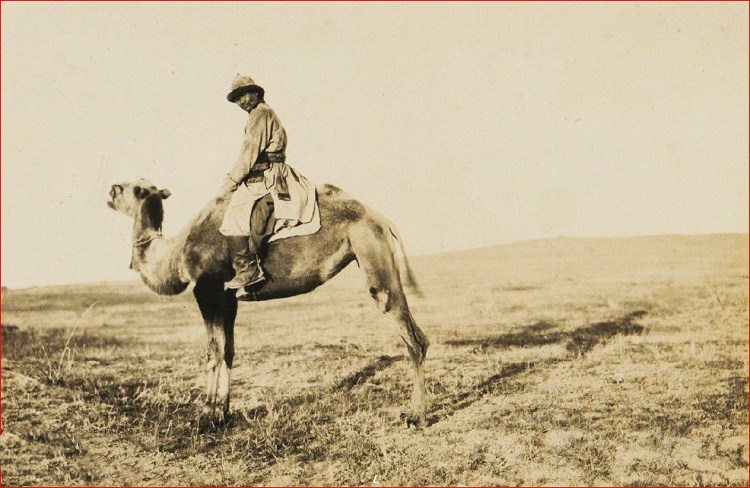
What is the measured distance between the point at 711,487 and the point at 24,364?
10.8 metres

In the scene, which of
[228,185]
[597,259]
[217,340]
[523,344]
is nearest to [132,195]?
[228,185]

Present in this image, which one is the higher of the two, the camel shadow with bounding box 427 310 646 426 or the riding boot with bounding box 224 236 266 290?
the riding boot with bounding box 224 236 266 290

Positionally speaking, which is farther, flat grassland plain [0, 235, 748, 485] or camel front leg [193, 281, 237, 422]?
camel front leg [193, 281, 237, 422]

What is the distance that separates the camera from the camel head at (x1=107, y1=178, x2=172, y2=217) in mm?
7402

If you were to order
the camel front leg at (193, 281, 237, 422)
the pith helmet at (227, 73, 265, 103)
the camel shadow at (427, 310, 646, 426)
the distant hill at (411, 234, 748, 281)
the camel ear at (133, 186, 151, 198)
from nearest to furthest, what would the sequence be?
the pith helmet at (227, 73, 265, 103) → the camel front leg at (193, 281, 237, 422) → the camel ear at (133, 186, 151, 198) → the camel shadow at (427, 310, 646, 426) → the distant hill at (411, 234, 748, 281)

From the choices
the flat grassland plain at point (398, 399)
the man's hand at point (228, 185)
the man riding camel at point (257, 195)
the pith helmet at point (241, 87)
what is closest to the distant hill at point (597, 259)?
the flat grassland plain at point (398, 399)

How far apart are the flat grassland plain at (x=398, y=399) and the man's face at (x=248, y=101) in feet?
11.6

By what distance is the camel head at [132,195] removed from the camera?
740cm

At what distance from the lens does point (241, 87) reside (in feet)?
22.3

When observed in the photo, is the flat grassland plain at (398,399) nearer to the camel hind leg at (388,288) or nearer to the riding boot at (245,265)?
the camel hind leg at (388,288)

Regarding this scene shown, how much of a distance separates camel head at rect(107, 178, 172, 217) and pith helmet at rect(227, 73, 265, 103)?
4.85 feet

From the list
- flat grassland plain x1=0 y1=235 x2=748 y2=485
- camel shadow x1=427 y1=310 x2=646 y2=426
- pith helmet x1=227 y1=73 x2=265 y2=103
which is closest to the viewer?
flat grassland plain x1=0 y1=235 x2=748 y2=485

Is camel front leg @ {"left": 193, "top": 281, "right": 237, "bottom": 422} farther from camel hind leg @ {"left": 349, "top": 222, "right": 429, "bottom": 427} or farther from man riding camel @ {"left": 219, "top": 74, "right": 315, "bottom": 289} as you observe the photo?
camel hind leg @ {"left": 349, "top": 222, "right": 429, "bottom": 427}

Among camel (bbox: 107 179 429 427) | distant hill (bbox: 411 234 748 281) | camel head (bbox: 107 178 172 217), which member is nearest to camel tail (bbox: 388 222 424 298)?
camel (bbox: 107 179 429 427)
